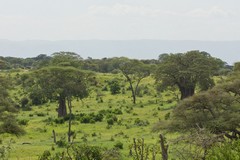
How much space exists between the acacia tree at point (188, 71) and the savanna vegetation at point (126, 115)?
0.10m

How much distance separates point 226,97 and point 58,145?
11853mm

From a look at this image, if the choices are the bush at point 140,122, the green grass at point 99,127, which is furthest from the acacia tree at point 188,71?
the bush at point 140,122

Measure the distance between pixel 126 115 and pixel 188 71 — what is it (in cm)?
769

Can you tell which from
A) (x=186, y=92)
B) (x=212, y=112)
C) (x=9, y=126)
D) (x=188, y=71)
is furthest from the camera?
(x=186, y=92)

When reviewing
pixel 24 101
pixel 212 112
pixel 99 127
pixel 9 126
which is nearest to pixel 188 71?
pixel 99 127

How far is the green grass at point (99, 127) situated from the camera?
2787cm

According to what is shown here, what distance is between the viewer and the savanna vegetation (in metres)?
17.7

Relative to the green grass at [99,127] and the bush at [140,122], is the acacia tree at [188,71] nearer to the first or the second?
the green grass at [99,127]

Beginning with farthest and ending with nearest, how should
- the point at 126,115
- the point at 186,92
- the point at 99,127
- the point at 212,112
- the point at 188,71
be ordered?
the point at 186,92
the point at 188,71
the point at 126,115
the point at 99,127
the point at 212,112

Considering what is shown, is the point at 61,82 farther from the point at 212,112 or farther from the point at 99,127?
the point at 212,112

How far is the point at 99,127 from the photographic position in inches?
1405

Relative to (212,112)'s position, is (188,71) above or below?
above

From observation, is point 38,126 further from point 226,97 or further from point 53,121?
point 226,97

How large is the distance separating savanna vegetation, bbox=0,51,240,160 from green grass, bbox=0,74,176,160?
62 millimetres
